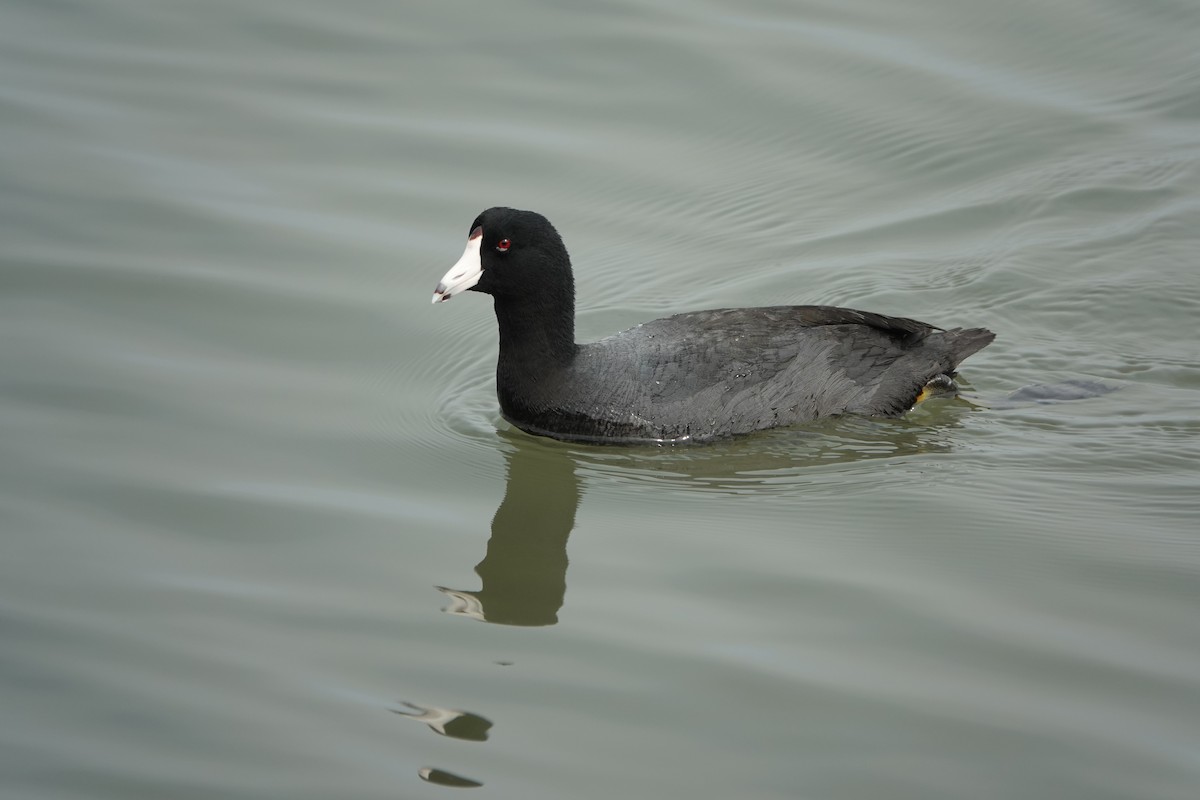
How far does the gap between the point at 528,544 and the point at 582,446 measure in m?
1.19

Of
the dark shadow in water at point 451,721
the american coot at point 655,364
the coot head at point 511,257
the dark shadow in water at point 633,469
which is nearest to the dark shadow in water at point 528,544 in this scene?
the dark shadow in water at point 633,469

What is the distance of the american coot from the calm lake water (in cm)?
18

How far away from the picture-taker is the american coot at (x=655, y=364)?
6.98 m

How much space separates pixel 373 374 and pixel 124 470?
1687 millimetres

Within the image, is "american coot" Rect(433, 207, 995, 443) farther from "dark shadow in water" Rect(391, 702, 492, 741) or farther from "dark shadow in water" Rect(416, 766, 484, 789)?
→ "dark shadow in water" Rect(416, 766, 484, 789)

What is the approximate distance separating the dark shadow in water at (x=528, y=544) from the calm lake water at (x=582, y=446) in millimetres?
24

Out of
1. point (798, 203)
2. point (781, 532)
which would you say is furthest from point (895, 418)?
point (798, 203)

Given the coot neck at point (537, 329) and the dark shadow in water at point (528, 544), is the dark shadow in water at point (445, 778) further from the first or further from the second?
the coot neck at point (537, 329)

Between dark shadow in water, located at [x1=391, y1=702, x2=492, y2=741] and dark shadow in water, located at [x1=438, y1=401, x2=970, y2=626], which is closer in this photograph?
dark shadow in water, located at [x1=391, y1=702, x2=492, y2=741]

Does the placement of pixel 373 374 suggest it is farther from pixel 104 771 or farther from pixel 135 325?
pixel 104 771

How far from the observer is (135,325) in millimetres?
7586

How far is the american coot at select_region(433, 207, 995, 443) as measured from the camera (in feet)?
22.9

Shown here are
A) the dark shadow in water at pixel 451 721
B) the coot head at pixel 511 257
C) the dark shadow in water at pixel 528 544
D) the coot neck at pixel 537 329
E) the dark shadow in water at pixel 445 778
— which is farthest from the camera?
the coot neck at pixel 537 329

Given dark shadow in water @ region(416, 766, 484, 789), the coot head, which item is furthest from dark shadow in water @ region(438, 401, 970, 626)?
dark shadow in water @ region(416, 766, 484, 789)
